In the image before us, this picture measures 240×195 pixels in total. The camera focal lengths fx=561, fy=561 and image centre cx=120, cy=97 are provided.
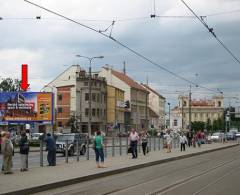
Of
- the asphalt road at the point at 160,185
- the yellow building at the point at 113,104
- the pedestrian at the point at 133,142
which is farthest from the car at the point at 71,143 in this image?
the yellow building at the point at 113,104

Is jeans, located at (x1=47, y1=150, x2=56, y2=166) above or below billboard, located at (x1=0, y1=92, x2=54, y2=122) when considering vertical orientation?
below

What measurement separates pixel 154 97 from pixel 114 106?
56.0m

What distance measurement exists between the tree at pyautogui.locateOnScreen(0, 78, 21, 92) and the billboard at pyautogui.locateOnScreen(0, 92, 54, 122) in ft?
115

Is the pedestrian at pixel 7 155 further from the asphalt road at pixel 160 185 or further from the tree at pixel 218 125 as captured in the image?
the tree at pixel 218 125

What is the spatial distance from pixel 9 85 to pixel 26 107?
3783 centimetres

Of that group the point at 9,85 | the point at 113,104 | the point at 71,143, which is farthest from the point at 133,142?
the point at 113,104

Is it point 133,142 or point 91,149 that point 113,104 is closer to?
point 91,149

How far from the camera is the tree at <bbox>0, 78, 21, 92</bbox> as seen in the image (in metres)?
96.2

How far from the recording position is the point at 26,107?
61.1 m

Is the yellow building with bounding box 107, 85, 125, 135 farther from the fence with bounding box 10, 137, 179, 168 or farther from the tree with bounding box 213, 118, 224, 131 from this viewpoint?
the fence with bounding box 10, 137, 179, 168

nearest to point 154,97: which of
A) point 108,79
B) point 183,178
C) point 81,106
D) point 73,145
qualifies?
point 108,79

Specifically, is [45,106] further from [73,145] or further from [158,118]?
[158,118]

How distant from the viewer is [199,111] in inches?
7165

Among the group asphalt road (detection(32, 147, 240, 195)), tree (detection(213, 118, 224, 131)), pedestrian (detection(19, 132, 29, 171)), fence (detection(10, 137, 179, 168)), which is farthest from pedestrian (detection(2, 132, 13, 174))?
tree (detection(213, 118, 224, 131))
